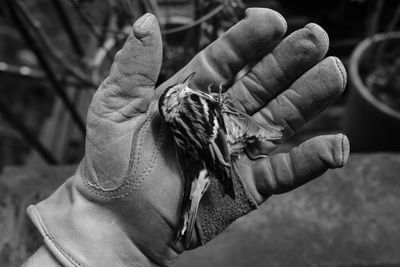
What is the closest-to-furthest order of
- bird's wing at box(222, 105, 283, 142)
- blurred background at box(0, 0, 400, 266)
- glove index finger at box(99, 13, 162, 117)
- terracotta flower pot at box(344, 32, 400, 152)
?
1. glove index finger at box(99, 13, 162, 117)
2. bird's wing at box(222, 105, 283, 142)
3. blurred background at box(0, 0, 400, 266)
4. terracotta flower pot at box(344, 32, 400, 152)

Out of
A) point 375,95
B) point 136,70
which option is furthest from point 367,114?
point 136,70

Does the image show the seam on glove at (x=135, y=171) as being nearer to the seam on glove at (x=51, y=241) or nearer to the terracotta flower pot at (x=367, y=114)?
the seam on glove at (x=51, y=241)

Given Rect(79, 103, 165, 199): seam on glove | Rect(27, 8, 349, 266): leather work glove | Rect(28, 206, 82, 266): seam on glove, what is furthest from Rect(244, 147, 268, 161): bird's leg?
Rect(28, 206, 82, 266): seam on glove

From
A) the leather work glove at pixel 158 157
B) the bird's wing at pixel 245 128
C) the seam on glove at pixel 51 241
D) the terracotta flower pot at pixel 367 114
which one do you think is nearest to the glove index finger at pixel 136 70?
the leather work glove at pixel 158 157

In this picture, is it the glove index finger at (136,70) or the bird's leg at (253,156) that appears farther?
the bird's leg at (253,156)

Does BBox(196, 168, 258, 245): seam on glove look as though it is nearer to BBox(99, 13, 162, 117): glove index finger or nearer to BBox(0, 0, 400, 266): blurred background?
BBox(99, 13, 162, 117): glove index finger

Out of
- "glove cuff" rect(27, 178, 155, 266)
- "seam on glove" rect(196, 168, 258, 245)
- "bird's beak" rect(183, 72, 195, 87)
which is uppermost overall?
"bird's beak" rect(183, 72, 195, 87)
